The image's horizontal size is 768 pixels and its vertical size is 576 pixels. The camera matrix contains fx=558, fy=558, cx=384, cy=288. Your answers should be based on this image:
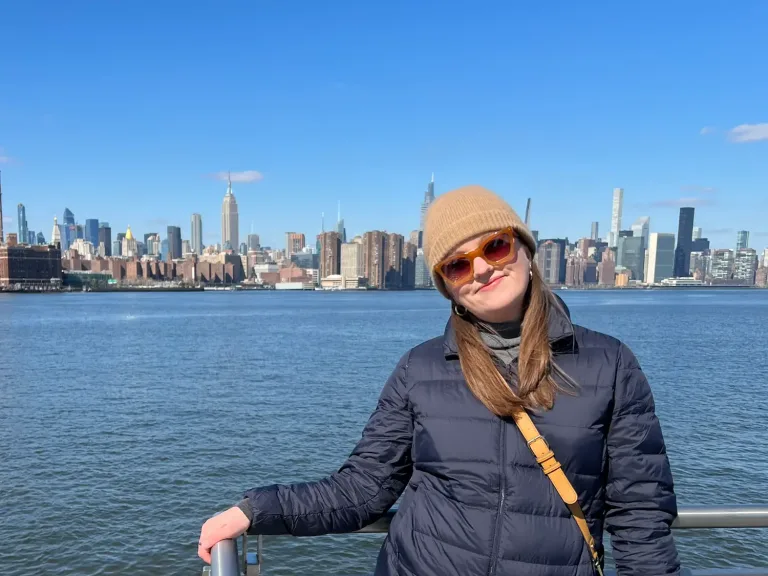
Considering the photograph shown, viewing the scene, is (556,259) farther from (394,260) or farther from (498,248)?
(498,248)

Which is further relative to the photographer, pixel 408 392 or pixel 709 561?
pixel 709 561

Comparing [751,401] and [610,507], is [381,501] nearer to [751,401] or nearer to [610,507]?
[610,507]

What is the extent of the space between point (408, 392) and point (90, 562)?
31.7ft

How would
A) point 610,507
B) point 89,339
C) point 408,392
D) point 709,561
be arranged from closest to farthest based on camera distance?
point 610,507, point 408,392, point 709,561, point 89,339

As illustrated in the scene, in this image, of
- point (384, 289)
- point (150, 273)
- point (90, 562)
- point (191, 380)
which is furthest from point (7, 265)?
point (90, 562)

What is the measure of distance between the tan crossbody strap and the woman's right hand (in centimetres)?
80

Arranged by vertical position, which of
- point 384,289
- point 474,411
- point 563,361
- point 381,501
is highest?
point 563,361

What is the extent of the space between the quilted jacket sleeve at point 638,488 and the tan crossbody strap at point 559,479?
65 mm

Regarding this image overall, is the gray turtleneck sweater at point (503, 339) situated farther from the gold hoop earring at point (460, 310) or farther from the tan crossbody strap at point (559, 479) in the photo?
the tan crossbody strap at point (559, 479)

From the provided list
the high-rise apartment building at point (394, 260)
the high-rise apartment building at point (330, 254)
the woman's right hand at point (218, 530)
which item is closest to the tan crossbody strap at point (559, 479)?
the woman's right hand at point (218, 530)

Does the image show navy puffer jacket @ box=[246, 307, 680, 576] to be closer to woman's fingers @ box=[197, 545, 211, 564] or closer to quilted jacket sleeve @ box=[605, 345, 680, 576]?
quilted jacket sleeve @ box=[605, 345, 680, 576]

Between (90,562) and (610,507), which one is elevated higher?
(610,507)

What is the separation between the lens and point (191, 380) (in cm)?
2308

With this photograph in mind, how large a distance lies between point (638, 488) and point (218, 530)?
1.09m
